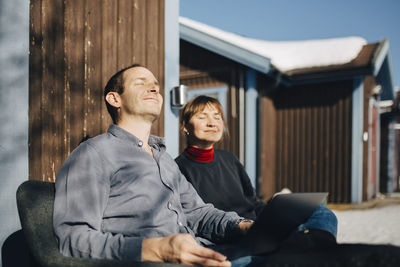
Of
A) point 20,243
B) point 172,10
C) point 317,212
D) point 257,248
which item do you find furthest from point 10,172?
point 172,10

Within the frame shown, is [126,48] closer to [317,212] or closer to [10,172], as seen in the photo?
[10,172]

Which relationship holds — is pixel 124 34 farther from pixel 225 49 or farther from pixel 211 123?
pixel 225 49

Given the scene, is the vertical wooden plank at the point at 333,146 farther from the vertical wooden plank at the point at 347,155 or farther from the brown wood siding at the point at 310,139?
the vertical wooden plank at the point at 347,155

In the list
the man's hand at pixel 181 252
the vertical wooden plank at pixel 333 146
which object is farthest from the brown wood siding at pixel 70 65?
the vertical wooden plank at pixel 333 146

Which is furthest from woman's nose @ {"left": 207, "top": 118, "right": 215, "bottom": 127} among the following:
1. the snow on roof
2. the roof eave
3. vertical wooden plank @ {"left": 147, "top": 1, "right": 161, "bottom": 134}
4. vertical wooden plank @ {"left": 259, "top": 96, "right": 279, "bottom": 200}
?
vertical wooden plank @ {"left": 259, "top": 96, "right": 279, "bottom": 200}

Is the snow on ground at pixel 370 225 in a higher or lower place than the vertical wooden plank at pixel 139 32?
lower

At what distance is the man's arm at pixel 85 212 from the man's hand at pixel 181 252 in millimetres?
47

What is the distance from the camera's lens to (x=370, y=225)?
571 cm

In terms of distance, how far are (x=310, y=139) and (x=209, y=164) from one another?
21.4ft

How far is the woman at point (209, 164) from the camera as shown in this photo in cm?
266

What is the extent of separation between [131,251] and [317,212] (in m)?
0.99

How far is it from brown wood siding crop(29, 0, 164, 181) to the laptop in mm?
1523

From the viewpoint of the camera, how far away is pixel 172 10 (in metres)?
3.75

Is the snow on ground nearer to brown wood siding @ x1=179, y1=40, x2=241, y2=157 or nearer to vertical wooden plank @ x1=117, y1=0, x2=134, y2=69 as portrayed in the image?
brown wood siding @ x1=179, y1=40, x2=241, y2=157
